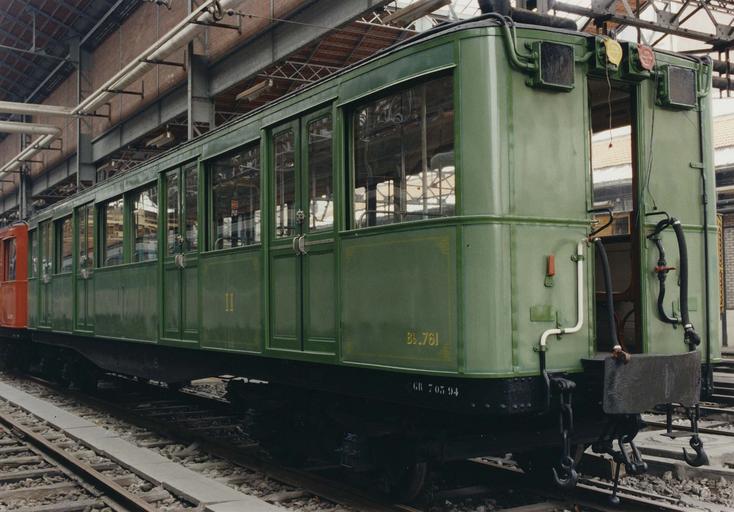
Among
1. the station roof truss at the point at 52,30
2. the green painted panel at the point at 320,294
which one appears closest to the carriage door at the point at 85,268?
the green painted panel at the point at 320,294

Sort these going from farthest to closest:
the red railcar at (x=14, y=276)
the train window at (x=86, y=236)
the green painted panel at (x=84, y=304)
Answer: the red railcar at (x=14, y=276) < the train window at (x=86, y=236) < the green painted panel at (x=84, y=304)

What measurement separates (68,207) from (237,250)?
22.0 feet

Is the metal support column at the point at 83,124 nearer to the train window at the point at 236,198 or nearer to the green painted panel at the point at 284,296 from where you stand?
the train window at the point at 236,198

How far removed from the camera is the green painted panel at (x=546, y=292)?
5219mm

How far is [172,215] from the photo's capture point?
921 cm

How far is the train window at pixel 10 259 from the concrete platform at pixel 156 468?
18.7 ft

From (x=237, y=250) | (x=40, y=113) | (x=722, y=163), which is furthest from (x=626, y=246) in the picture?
(x=40, y=113)

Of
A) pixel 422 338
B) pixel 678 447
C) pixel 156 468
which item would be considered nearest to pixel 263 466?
pixel 156 468

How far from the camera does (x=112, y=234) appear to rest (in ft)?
37.3

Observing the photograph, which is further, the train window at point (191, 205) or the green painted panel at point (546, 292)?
the train window at point (191, 205)

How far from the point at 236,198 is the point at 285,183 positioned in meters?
0.94

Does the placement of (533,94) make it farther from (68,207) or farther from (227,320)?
(68,207)

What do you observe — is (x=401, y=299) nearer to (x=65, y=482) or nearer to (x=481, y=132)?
(x=481, y=132)

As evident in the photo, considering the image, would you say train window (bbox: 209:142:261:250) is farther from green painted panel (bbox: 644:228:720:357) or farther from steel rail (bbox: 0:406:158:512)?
green painted panel (bbox: 644:228:720:357)
